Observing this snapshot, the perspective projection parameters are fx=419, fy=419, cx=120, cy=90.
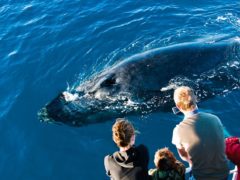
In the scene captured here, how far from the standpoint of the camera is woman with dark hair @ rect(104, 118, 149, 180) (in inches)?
278

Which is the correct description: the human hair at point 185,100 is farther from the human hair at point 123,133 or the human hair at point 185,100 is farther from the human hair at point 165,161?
the human hair at point 123,133

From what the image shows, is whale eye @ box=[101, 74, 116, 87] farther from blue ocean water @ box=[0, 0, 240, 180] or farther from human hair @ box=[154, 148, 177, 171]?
human hair @ box=[154, 148, 177, 171]

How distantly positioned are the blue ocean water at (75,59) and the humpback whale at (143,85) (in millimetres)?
319

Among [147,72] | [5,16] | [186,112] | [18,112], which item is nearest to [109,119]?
[147,72]

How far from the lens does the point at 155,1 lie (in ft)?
63.3

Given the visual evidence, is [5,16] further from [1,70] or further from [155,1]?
[155,1]

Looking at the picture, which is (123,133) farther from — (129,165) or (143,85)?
(143,85)

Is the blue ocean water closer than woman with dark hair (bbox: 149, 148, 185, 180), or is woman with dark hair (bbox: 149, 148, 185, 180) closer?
woman with dark hair (bbox: 149, 148, 185, 180)

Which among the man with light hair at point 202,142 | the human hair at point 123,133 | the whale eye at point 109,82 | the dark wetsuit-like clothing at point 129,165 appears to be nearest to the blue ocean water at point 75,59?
the whale eye at point 109,82

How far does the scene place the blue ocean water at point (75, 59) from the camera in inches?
455

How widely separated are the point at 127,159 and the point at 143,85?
16.9ft

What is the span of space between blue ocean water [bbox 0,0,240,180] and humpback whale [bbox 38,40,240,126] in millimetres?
319

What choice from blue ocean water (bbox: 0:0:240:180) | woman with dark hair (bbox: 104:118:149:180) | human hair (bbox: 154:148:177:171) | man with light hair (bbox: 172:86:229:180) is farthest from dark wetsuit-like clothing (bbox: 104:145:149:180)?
blue ocean water (bbox: 0:0:240:180)

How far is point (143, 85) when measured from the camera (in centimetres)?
1201
